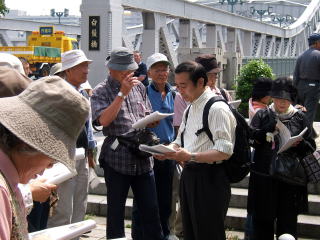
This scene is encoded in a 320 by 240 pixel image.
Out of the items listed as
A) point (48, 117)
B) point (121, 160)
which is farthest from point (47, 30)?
point (48, 117)

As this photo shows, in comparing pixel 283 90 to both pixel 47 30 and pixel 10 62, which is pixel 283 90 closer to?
pixel 10 62

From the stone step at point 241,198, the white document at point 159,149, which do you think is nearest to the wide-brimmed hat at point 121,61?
the white document at point 159,149

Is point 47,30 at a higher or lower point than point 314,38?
higher

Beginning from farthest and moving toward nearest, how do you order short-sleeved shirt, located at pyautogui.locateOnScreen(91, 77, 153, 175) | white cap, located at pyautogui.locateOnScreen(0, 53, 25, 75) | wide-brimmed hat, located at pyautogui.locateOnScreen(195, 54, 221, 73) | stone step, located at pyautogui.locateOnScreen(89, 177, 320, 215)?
stone step, located at pyautogui.locateOnScreen(89, 177, 320, 215) < wide-brimmed hat, located at pyautogui.locateOnScreen(195, 54, 221, 73) < short-sleeved shirt, located at pyautogui.locateOnScreen(91, 77, 153, 175) < white cap, located at pyautogui.locateOnScreen(0, 53, 25, 75)

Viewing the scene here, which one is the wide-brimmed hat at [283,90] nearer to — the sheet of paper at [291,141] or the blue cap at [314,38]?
the sheet of paper at [291,141]

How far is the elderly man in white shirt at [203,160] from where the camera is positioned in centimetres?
360

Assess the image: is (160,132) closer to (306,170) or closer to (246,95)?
(306,170)

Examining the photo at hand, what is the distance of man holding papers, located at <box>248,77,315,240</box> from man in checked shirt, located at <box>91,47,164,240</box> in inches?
34.5

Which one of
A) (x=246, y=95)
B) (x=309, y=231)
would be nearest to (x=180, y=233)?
(x=309, y=231)

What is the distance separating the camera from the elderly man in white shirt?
11.8ft

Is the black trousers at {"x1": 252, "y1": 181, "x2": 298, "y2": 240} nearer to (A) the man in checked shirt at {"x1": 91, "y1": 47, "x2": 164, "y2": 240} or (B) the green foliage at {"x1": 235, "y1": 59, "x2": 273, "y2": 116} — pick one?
(A) the man in checked shirt at {"x1": 91, "y1": 47, "x2": 164, "y2": 240}

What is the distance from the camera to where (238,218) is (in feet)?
18.4

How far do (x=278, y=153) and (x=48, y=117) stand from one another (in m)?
3.00

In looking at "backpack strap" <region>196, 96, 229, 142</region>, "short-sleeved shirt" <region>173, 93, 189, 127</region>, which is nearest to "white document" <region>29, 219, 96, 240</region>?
"backpack strap" <region>196, 96, 229, 142</region>
